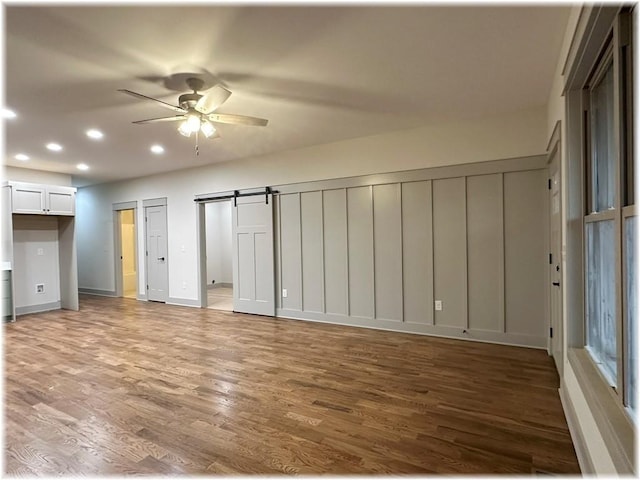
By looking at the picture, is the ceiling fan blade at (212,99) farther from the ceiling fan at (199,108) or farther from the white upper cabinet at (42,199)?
the white upper cabinet at (42,199)

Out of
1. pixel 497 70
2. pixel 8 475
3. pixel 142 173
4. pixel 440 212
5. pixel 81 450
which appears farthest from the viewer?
pixel 142 173

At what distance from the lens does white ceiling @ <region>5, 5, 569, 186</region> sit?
2195 mm

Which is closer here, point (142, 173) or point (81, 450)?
point (81, 450)

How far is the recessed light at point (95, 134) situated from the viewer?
4.42 metres

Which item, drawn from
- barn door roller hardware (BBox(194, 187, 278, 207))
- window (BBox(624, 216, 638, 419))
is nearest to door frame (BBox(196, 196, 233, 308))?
barn door roller hardware (BBox(194, 187, 278, 207))

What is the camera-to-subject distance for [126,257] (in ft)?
32.5

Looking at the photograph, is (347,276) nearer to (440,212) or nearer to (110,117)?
(440,212)

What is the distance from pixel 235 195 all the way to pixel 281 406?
4281mm

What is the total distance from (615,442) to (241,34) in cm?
286

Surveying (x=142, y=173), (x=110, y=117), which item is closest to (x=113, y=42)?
(x=110, y=117)

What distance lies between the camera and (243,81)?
3.09m

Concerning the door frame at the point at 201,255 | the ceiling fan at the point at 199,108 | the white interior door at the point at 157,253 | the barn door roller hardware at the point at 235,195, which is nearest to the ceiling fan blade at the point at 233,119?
the ceiling fan at the point at 199,108

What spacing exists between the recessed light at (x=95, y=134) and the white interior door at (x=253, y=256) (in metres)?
2.26

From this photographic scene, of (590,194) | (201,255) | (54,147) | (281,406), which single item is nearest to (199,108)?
(281,406)
